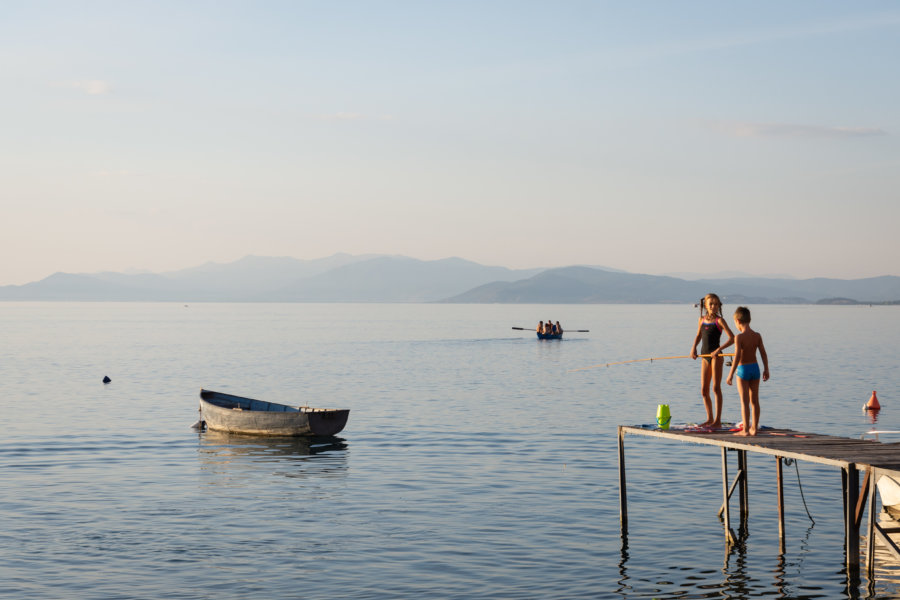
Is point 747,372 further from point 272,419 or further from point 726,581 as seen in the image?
point 272,419

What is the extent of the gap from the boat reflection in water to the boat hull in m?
0.32

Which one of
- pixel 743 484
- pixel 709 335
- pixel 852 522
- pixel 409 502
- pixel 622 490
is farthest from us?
pixel 409 502

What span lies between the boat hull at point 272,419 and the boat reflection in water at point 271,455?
315 millimetres

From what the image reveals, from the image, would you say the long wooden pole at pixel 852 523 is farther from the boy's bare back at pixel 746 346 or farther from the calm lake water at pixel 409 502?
the boy's bare back at pixel 746 346

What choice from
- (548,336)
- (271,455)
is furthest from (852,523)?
(548,336)

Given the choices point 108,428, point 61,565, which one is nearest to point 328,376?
point 108,428

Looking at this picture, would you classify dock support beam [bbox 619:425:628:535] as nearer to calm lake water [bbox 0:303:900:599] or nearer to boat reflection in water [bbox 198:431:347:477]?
calm lake water [bbox 0:303:900:599]

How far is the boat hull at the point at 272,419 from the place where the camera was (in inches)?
1626

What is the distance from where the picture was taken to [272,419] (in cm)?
4172

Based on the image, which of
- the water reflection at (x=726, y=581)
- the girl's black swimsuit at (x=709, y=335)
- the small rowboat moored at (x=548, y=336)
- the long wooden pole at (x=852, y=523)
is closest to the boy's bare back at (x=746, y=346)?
the girl's black swimsuit at (x=709, y=335)

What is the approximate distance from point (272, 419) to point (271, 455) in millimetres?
3677

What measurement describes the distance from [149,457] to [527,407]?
76.0ft

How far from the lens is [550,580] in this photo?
20609 mm

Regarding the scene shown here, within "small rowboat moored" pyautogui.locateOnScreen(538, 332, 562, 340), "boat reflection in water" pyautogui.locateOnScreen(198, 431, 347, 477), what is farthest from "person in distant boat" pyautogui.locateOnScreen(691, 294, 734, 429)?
"small rowboat moored" pyautogui.locateOnScreen(538, 332, 562, 340)
